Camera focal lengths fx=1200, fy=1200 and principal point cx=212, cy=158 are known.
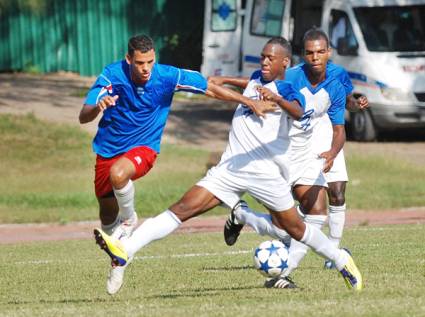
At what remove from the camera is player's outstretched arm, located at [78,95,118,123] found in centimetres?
909

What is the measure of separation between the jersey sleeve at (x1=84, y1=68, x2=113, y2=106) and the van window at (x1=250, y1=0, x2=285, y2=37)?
1363 centimetres

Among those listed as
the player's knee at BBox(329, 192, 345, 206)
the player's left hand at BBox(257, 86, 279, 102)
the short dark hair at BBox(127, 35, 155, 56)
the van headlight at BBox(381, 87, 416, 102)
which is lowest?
the van headlight at BBox(381, 87, 416, 102)

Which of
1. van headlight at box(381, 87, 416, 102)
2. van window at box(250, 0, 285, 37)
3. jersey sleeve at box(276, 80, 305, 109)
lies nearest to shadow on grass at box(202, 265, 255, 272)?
jersey sleeve at box(276, 80, 305, 109)

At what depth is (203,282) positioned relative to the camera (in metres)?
10.4

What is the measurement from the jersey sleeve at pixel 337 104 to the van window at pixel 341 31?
11.9 metres

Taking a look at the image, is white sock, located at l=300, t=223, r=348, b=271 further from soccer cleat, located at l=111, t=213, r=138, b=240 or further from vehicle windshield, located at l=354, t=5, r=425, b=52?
vehicle windshield, located at l=354, t=5, r=425, b=52

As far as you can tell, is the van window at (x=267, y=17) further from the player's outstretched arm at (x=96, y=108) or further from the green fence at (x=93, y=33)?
the player's outstretched arm at (x=96, y=108)

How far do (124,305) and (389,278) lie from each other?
250 cm

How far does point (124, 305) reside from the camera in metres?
8.74

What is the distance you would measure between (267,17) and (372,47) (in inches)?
Result: 94.4

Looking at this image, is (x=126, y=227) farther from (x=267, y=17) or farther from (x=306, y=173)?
(x=267, y=17)

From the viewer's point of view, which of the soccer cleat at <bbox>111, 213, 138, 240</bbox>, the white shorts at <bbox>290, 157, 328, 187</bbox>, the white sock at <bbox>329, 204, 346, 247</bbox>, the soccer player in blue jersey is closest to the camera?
the soccer player in blue jersey

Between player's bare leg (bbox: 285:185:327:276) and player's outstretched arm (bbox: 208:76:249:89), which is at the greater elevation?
player's outstretched arm (bbox: 208:76:249:89)

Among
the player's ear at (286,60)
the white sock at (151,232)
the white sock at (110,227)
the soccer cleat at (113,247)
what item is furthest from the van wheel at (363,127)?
the soccer cleat at (113,247)
